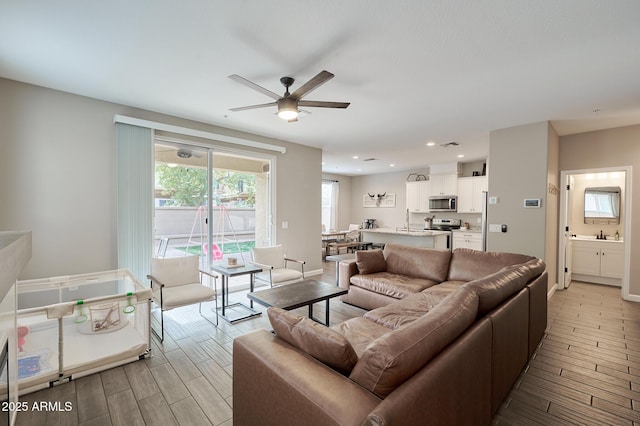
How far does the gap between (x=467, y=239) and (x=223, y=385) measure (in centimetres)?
664

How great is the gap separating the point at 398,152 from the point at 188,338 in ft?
18.0

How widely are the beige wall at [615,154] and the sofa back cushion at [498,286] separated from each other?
3.25 meters

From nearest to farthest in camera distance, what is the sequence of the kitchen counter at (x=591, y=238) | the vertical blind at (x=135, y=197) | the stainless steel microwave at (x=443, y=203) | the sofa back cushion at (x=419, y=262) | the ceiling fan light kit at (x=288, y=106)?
the ceiling fan light kit at (x=288, y=106)
the vertical blind at (x=135, y=197)
the sofa back cushion at (x=419, y=262)
the kitchen counter at (x=591, y=238)
the stainless steel microwave at (x=443, y=203)

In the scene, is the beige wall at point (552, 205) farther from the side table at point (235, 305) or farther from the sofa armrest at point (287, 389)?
the sofa armrest at point (287, 389)

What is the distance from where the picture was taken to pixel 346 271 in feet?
13.3

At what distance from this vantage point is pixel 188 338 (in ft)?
9.91

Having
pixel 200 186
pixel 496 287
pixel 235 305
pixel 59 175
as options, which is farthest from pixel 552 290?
pixel 59 175

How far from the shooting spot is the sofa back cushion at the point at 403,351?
42.8 inches

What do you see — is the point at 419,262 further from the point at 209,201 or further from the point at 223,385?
the point at 209,201

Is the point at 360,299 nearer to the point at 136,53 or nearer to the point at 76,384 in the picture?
the point at 76,384

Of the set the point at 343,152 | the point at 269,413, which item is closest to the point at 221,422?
the point at 269,413

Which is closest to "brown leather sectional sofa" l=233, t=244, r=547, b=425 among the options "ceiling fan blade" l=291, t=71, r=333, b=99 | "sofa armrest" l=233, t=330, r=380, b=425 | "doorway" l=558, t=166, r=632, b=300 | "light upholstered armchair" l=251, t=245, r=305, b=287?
"sofa armrest" l=233, t=330, r=380, b=425

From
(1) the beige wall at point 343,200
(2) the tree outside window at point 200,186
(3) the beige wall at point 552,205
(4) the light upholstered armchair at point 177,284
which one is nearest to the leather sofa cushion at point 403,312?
(4) the light upholstered armchair at point 177,284

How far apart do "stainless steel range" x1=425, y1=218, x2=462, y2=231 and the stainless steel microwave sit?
316 mm
